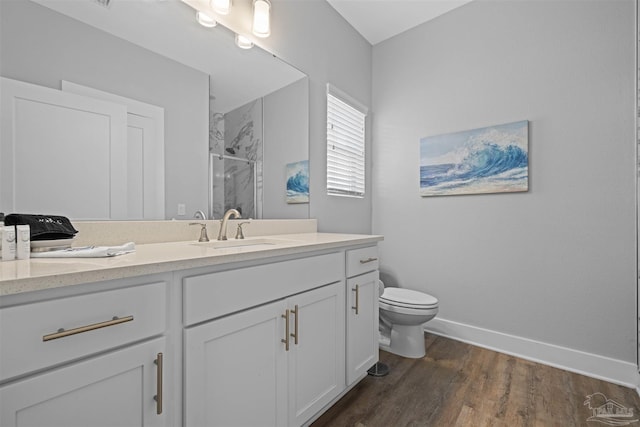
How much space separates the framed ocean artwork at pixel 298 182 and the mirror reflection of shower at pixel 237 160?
0.81ft

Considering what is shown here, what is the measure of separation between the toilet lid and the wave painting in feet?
2.83

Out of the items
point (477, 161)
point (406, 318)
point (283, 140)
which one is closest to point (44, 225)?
point (283, 140)

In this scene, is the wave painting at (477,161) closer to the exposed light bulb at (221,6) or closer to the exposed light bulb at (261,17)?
the exposed light bulb at (261,17)

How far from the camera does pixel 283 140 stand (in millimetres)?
2045

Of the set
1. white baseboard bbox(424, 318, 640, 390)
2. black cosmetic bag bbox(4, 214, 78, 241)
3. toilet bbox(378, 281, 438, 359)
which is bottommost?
white baseboard bbox(424, 318, 640, 390)

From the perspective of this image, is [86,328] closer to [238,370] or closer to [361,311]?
[238,370]

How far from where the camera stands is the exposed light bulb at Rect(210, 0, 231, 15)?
158 cm

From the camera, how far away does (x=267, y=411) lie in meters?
1.14

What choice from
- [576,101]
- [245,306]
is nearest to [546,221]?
[576,101]

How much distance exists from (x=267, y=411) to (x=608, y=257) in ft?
7.11

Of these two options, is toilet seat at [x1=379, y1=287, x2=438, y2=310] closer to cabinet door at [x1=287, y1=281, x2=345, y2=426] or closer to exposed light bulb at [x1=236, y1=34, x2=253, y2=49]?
cabinet door at [x1=287, y1=281, x2=345, y2=426]

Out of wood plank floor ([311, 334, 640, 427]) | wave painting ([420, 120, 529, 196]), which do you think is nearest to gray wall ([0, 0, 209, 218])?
wood plank floor ([311, 334, 640, 427])

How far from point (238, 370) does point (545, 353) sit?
2140 millimetres

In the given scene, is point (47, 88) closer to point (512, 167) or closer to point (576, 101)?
point (512, 167)
